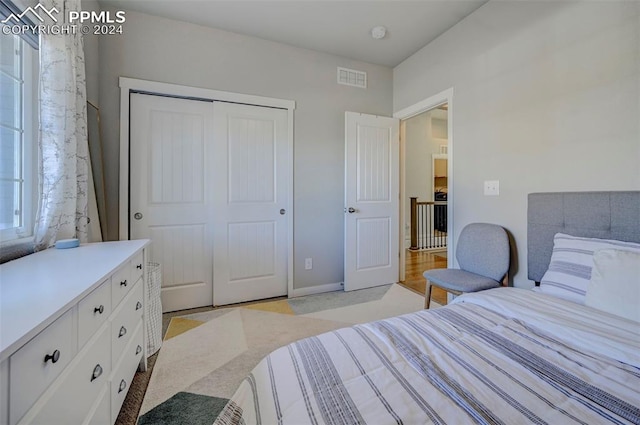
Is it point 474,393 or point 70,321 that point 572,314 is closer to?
point 474,393

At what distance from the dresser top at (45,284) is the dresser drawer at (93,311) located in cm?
5

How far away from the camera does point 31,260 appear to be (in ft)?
4.01

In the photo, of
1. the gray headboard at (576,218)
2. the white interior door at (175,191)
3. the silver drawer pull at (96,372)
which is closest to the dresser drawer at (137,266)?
the silver drawer pull at (96,372)

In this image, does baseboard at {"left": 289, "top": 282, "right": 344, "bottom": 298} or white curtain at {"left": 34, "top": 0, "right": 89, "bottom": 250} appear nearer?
white curtain at {"left": 34, "top": 0, "right": 89, "bottom": 250}

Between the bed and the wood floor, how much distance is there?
171 centimetres

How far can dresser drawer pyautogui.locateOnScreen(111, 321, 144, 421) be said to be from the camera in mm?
1164

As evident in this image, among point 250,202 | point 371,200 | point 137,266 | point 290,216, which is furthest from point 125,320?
point 371,200

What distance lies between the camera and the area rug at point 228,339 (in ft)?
4.61

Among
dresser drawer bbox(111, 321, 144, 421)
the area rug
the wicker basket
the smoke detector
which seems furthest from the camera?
the smoke detector

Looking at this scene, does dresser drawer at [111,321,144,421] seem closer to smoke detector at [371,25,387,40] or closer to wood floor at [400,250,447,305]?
wood floor at [400,250,447,305]

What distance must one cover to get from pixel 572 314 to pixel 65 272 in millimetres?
2080

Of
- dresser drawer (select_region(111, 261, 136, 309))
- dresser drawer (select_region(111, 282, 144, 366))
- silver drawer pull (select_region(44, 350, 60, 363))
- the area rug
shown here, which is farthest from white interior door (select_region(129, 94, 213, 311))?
silver drawer pull (select_region(44, 350, 60, 363))

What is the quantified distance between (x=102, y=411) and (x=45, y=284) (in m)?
0.55

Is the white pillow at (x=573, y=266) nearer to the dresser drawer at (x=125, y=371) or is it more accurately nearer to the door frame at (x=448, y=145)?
the door frame at (x=448, y=145)
